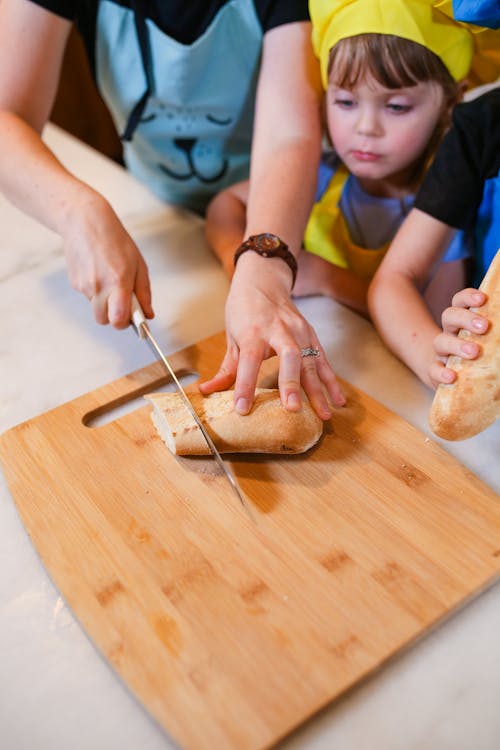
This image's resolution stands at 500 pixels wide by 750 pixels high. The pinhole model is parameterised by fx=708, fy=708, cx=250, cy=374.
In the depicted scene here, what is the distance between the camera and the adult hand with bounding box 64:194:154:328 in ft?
3.05

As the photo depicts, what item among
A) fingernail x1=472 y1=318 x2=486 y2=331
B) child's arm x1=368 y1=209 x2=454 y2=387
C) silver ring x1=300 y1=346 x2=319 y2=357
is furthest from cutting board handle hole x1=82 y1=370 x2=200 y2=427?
fingernail x1=472 y1=318 x2=486 y2=331

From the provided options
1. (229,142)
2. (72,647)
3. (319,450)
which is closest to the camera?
(72,647)

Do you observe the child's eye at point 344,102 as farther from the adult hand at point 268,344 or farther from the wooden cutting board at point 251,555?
the wooden cutting board at point 251,555

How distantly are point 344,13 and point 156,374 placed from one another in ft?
1.87

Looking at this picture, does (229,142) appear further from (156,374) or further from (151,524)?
(151,524)

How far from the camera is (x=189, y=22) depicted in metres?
1.15

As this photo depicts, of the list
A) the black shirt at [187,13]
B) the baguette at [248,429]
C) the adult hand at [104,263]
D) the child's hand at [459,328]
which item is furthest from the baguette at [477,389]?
the black shirt at [187,13]

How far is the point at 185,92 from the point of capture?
124 cm

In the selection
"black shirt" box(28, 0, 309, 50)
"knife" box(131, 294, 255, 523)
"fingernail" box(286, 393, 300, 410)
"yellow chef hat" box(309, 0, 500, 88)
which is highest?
"yellow chef hat" box(309, 0, 500, 88)

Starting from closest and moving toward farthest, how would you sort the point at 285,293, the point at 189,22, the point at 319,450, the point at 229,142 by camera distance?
the point at 319,450
the point at 285,293
the point at 189,22
the point at 229,142

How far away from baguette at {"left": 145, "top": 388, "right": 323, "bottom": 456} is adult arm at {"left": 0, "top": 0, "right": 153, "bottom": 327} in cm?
19

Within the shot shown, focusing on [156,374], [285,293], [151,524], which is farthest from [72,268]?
[151,524]

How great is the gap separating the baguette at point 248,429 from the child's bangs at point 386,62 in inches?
19.8

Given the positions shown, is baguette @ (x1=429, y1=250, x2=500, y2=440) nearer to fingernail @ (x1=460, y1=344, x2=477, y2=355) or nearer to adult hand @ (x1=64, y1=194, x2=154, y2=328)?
fingernail @ (x1=460, y1=344, x2=477, y2=355)
